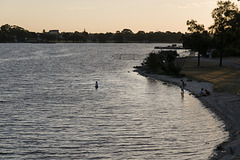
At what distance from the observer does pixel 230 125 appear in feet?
105

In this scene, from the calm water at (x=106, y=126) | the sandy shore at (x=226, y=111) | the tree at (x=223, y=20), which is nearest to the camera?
the sandy shore at (x=226, y=111)

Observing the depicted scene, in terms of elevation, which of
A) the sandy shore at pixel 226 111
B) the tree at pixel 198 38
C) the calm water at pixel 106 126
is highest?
the tree at pixel 198 38

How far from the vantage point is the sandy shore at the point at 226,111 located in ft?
78.8

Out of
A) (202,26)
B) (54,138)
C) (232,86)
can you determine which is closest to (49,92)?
(54,138)

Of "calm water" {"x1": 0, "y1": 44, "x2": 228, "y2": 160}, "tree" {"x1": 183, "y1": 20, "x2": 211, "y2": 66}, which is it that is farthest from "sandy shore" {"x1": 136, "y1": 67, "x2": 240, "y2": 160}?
"tree" {"x1": 183, "y1": 20, "x2": 211, "y2": 66}

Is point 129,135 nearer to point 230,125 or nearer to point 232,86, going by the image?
point 230,125

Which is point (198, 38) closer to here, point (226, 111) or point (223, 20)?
point (223, 20)

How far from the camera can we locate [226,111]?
123ft

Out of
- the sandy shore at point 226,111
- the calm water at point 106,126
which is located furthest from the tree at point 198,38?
the calm water at point 106,126

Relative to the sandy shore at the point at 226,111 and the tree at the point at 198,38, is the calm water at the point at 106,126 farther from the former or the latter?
the tree at the point at 198,38

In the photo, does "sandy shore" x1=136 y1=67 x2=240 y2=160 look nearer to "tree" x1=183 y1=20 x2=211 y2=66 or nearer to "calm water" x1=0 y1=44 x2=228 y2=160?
"calm water" x1=0 y1=44 x2=228 y2=160

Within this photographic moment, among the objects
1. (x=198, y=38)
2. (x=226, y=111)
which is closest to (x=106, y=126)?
(x=226, y=111)

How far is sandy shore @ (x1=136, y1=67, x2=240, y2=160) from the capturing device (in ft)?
78.8

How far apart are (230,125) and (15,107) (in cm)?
2607
